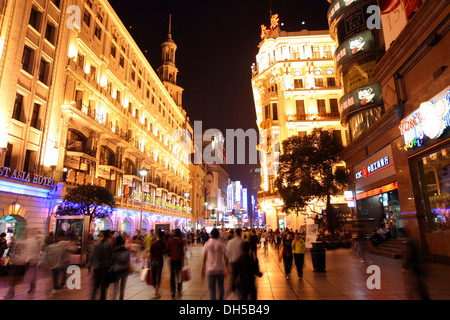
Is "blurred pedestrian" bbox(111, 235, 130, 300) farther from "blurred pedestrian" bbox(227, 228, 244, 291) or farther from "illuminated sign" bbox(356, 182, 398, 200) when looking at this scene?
"illuminated sign" bbox(356, 182, 398, 200)

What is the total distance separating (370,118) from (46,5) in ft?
88.0

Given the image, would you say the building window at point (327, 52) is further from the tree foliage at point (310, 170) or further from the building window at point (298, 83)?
the tree foliage at point (310, 170)

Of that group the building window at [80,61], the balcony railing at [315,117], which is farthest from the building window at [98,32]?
the balcony railing at [315,117]

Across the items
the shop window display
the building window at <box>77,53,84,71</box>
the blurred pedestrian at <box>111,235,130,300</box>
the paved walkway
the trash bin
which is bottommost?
the paved walkway

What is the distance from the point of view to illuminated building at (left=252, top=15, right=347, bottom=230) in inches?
1570

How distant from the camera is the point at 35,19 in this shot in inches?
865

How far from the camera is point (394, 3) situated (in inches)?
640

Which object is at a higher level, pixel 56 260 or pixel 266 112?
pixel 266 112

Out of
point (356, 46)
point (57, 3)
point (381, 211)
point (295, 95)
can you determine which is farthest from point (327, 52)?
point (57, 3)

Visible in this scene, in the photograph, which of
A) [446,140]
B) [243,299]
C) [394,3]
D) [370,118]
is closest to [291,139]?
[370,118]

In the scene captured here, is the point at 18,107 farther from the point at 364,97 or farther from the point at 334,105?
the point at 334,105

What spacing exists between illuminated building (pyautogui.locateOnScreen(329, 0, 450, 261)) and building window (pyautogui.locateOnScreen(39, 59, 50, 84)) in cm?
Answer: 2395

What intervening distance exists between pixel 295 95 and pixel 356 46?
17.4m

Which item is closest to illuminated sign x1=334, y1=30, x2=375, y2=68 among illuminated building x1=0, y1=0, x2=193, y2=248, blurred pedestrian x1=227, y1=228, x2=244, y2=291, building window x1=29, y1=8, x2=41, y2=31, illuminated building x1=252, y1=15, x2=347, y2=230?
illuminated building x1=252, y1=15, x2=347, y2=230
